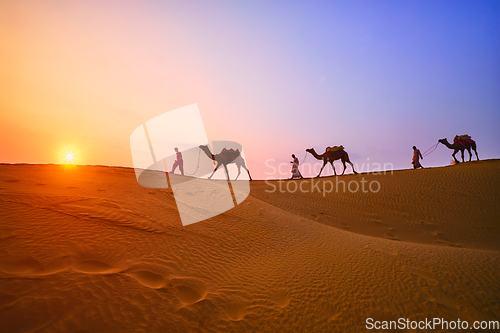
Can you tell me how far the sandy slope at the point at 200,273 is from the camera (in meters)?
2.72

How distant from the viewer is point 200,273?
4113 millimetres

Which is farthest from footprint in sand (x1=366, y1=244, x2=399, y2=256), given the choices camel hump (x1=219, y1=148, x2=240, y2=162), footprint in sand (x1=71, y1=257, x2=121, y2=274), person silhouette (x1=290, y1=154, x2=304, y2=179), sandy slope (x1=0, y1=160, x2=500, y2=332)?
person silhouette (x1=290, y1=154, x2=304, y2=179)

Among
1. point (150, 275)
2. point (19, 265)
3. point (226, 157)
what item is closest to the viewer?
point (19, 265)

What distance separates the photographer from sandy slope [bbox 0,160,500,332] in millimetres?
2719

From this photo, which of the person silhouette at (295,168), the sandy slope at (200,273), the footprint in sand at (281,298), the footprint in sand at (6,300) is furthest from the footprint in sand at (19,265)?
the person silhouette at (295,168)

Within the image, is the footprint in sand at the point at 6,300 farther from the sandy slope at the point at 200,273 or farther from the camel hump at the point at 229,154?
the camel hump at the point at 229,154

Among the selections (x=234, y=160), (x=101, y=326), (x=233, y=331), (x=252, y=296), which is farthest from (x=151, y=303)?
(x=234, y=160)

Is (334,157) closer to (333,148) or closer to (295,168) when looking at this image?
(333,148)

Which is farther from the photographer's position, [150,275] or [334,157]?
[334,157]

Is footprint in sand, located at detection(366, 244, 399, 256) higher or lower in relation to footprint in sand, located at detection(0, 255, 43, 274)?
lower

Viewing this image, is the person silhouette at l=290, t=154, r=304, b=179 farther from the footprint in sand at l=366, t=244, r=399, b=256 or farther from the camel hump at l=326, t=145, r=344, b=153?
the footprint in sand at l=366, t=244, r=399, b=256

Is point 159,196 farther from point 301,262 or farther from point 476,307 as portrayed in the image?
point 476,307

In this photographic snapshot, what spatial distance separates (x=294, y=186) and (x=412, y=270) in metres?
13.1

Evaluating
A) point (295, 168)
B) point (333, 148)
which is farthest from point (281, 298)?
point (333, 148)
